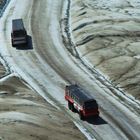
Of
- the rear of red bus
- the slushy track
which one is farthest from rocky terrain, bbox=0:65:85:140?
the slushy track

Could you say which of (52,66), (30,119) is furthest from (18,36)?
(30,119)

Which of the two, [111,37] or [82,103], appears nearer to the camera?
[82,103]

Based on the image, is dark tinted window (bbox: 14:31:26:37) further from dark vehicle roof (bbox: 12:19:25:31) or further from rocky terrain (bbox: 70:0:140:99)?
rocky terrain (bbox: 70:0:140:99)

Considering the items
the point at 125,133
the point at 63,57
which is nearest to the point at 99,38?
the point at 63,57

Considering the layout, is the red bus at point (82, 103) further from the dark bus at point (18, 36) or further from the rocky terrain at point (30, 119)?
the dark bus at point (18, 36)

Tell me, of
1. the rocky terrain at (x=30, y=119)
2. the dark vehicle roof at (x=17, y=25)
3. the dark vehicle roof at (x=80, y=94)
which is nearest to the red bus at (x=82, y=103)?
the dark vehicle roof at (x=80, y=94)

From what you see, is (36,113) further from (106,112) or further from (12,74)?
(12,74)

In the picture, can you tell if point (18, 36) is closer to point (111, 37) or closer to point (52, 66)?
point (52, 66)
